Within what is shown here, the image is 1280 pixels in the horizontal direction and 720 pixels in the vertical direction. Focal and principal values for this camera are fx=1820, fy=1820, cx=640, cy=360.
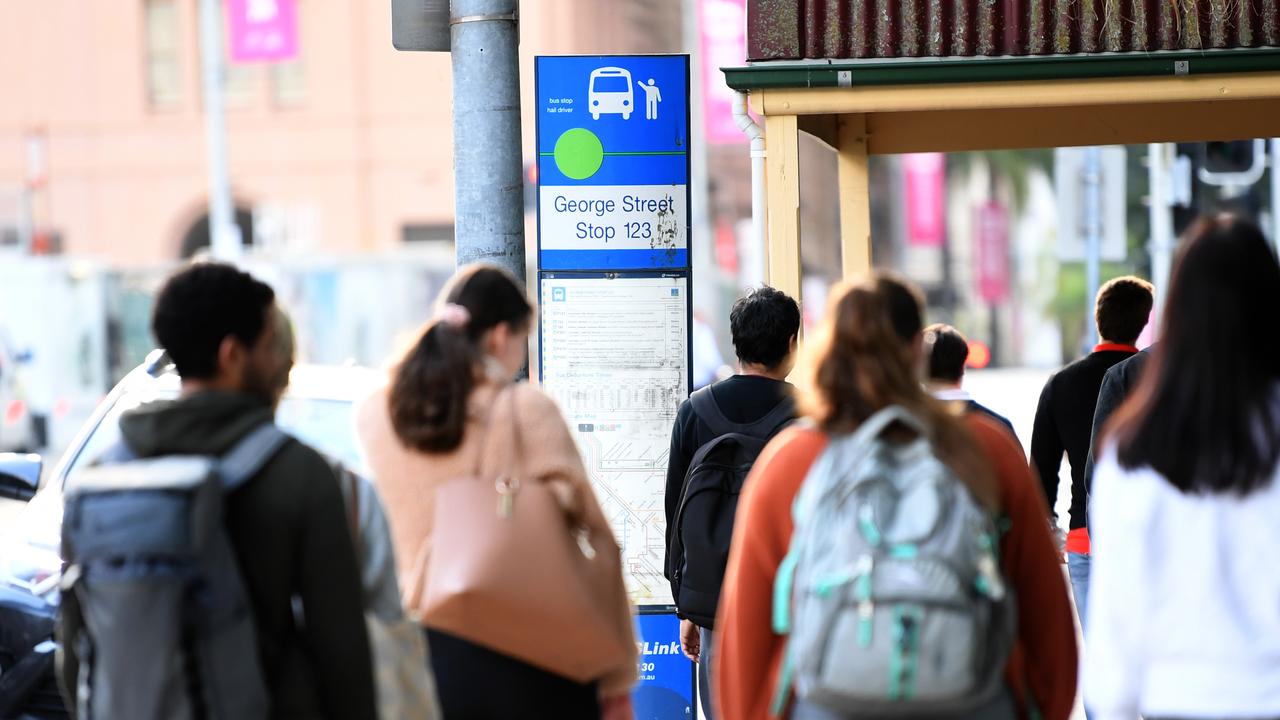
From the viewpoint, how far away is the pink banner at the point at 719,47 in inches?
1112

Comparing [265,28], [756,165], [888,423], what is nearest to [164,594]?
[888,423]

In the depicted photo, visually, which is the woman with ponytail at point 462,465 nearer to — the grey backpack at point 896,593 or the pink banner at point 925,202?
the grey backpack at point 896,593

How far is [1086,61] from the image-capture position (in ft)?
22.7

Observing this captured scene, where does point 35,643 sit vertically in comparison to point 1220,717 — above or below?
below

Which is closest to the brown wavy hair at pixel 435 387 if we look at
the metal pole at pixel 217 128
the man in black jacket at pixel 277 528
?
the man in black jacket at pixel 277 528

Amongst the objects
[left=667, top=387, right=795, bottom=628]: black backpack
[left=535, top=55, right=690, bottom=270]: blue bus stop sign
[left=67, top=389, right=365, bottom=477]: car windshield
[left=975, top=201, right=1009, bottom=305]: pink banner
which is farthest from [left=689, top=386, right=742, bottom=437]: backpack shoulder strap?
[left=975, top=201, right=1009, bottom=305]: pink banner

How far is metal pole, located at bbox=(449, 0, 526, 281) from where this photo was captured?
633 centimetres

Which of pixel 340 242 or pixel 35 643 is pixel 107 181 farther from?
pixel 35 643

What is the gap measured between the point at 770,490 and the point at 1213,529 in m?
0.85

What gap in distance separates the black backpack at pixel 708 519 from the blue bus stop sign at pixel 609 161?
177cm

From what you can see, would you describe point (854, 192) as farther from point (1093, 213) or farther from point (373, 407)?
point (1093, 213)

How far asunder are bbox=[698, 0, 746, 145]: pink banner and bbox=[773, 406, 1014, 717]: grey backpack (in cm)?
2387

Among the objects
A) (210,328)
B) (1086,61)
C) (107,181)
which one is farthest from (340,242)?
(210,328)

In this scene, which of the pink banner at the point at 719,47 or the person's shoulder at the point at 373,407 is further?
the pink banner at the point at 719,47
